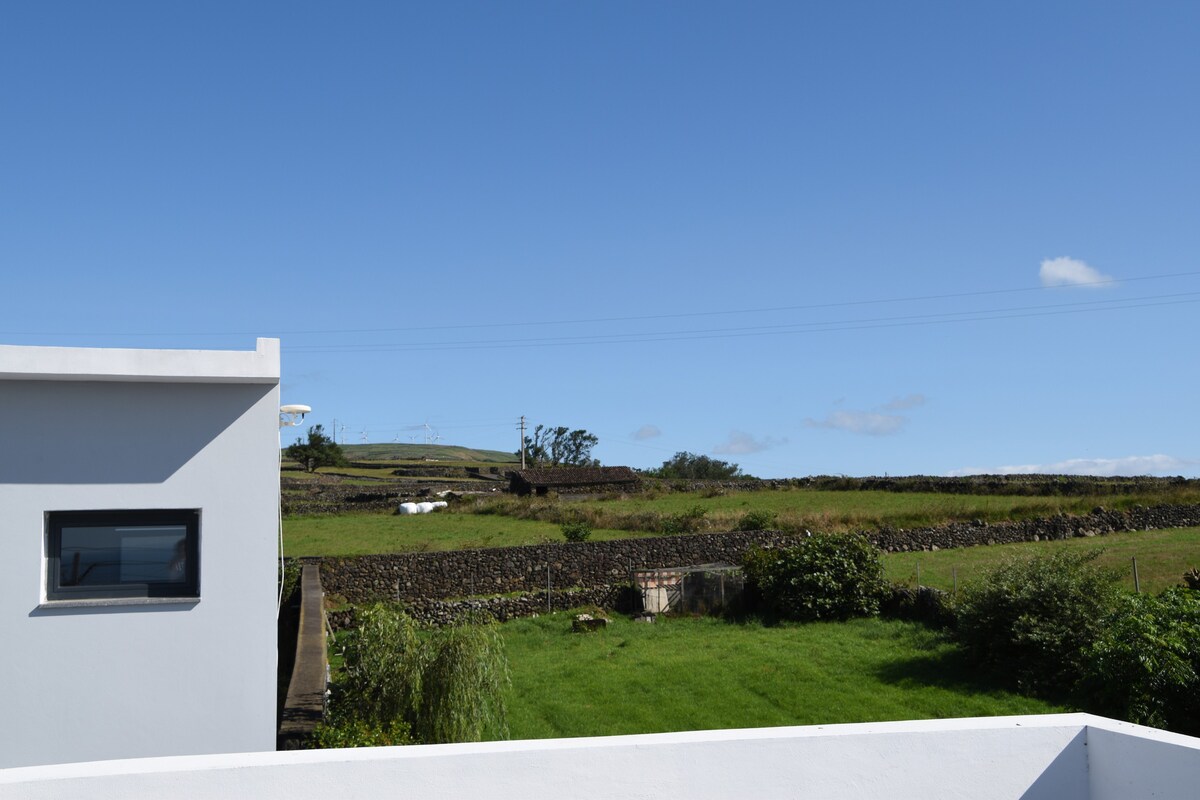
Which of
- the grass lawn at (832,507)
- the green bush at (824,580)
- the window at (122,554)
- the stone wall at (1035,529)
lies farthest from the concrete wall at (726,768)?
the grass lawn at (832,507)

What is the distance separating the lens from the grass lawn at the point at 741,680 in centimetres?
1485

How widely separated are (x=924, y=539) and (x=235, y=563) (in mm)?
31952

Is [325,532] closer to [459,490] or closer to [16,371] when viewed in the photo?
[459,490]

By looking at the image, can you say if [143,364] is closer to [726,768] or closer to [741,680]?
[726,768]

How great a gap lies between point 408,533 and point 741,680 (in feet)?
79.7

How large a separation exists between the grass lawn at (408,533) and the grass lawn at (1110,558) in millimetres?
11964

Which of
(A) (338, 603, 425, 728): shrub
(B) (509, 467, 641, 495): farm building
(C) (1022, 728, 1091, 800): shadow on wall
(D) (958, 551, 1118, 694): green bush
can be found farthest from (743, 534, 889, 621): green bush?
(B) (509, 467, 641, 495): farm building

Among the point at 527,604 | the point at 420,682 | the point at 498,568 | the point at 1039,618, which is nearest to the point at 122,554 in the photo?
the point at 420,682

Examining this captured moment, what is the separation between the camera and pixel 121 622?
687 centimetres

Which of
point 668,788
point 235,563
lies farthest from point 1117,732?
point 235,563

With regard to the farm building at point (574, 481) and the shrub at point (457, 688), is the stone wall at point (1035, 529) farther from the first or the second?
the shrub at point (457, 688)

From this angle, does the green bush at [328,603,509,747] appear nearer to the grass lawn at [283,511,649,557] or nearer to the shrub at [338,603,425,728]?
the shrub at [338,603,425,728]

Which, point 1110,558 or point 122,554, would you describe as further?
point 1110,558

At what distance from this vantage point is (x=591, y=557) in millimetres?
31125
